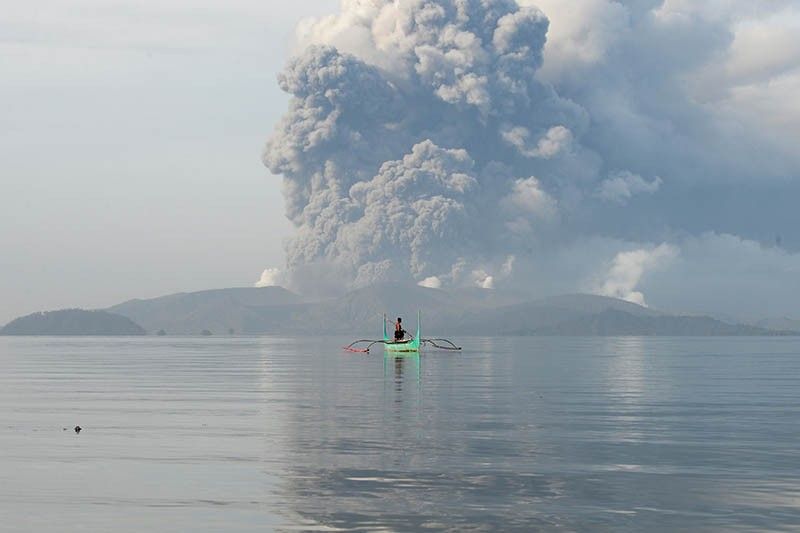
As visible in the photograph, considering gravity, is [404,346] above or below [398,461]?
above

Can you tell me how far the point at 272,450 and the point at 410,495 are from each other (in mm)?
11903

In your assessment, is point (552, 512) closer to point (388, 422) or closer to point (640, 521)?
point (640, 521)

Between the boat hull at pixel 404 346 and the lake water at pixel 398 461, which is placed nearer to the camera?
the lake water at pixel 398 461

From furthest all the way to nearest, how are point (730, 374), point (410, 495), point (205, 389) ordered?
1. point (730, 374)
2. point (205, 389)
3. point (410, 495)

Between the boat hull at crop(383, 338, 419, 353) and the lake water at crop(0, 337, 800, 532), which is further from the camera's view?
the boat hull at crop(383, 338, 419, 353)

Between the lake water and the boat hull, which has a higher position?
the boat hull

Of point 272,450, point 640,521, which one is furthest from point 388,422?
point 640,521

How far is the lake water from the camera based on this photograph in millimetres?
29297

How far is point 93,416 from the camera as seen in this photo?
192 feet

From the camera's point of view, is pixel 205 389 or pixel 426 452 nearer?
pixel 426 452

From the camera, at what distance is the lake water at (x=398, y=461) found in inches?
1153

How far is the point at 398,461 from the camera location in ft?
131

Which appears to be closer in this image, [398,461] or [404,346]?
[398,461]

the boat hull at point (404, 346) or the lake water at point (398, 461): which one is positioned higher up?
the boat hull at point (404, 346)
